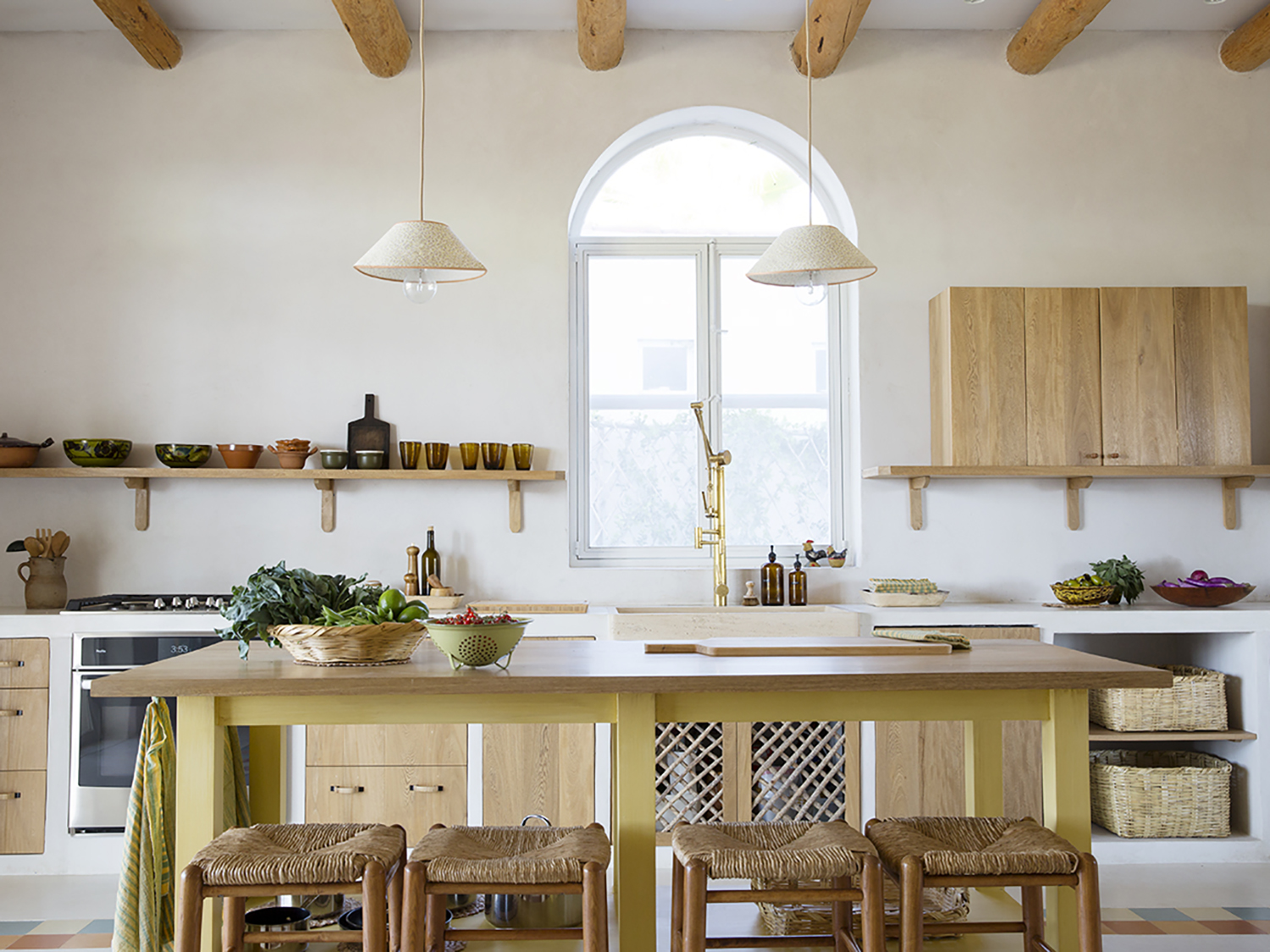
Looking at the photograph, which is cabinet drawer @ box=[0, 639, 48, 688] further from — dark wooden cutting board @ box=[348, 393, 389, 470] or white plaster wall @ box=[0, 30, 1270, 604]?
dark wooden cutting board @ box=[348, 393, 389, 470]

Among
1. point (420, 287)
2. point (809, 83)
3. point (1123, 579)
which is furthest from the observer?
point (1123, 579)

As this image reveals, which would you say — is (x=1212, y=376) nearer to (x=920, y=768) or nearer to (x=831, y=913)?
(x=920, y=768)

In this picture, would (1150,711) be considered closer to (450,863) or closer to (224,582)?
(450,863)

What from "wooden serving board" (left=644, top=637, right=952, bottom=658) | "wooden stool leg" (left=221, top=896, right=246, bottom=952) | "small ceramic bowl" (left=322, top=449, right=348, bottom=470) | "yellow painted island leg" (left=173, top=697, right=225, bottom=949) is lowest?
"wooden stool leg" (left=221, top=896, right=246, bottom=952)

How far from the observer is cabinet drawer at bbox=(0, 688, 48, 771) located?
3.63m

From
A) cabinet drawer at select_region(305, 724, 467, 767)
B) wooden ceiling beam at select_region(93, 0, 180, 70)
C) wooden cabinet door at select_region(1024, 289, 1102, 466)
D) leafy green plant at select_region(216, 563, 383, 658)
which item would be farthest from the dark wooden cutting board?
wooden cabinet door at select_region(1024, 289, 1102, 466)

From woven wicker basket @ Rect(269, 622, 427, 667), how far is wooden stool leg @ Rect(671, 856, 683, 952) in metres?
0.75

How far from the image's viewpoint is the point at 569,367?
14.7 ft

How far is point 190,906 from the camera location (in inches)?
77.0

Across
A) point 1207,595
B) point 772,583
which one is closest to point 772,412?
point 772,583

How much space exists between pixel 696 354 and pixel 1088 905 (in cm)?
294

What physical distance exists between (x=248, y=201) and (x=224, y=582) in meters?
1.57

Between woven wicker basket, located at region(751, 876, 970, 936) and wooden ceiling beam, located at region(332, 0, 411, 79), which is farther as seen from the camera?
wooden ceiling beam, located at region(332, 0, 411, 79)

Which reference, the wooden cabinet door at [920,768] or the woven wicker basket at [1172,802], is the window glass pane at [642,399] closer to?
the wooden cabinet door at [920,768]
